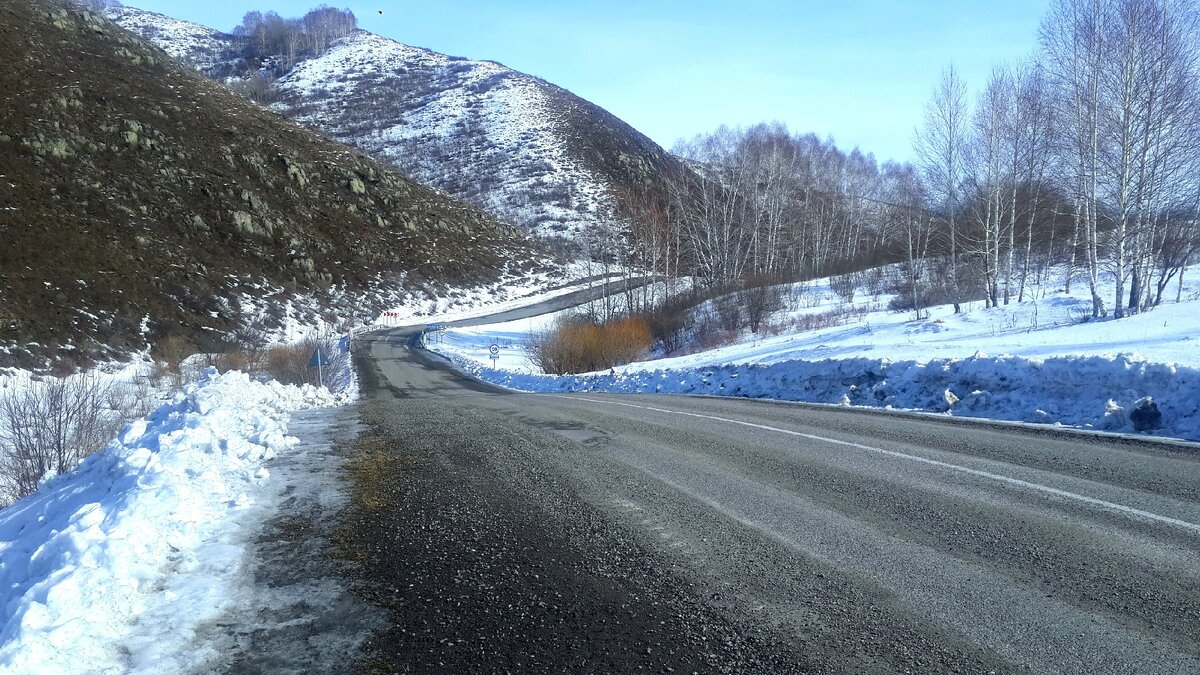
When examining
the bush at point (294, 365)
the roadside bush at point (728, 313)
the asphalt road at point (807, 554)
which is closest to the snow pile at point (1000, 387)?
the asphalt road at point (807, 554)

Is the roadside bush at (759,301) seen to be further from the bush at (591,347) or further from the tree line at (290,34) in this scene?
the tree line at (290,34)

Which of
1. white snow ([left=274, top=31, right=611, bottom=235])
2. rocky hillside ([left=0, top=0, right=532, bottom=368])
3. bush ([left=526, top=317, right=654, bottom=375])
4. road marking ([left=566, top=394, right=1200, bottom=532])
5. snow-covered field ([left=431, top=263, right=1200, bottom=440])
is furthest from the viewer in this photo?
white snow ([left=274, top=31, right=611, bottom=235])

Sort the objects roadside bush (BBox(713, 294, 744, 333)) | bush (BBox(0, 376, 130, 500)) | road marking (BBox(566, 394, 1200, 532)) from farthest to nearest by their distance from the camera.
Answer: roadside bush (BBox(713, 294, 744, 333)) < bush (BBox(0, 376, 130, 500)) < road marking (BBox(566, 394, 1200, 532))

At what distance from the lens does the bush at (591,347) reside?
30719 mm

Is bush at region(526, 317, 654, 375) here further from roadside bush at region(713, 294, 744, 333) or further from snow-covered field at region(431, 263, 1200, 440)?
roadside bush at region(713, 294, 744, 333)

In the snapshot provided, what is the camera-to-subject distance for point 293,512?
551 cm

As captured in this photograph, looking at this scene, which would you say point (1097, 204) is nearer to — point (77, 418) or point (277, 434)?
point (277, 434)

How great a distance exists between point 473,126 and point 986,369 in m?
103

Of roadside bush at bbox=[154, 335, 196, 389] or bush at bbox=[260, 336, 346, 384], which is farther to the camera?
roadside bush at bbox=[154, 335, 196, 389]

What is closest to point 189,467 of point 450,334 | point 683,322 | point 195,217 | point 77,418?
point 77,418

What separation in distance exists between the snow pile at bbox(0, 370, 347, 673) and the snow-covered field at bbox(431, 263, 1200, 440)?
9671 millimetres

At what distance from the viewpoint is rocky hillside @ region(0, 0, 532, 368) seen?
113ft

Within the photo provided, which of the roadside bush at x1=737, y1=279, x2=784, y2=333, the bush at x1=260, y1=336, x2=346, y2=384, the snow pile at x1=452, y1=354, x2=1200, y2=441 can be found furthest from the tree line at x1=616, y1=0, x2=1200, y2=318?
the bush at x1=260, y1=336, x2=346, y2=384

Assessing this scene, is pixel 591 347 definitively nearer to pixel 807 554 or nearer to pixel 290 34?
pixel 807 554
